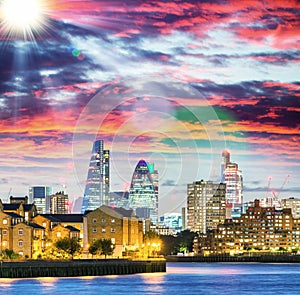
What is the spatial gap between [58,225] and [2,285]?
146 feet

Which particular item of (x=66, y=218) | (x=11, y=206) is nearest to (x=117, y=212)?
(x=66, y=218)

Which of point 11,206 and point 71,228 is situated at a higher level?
point 11,206

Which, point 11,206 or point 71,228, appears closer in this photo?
point 11,206

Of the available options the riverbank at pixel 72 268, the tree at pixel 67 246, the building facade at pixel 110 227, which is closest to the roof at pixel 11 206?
the building facade at pixel 110 227

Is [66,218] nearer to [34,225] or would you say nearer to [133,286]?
[34,225]

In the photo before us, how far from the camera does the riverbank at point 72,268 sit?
12838 cm

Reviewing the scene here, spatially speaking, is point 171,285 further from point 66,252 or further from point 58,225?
point 58,225

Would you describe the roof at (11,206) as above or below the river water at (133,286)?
above

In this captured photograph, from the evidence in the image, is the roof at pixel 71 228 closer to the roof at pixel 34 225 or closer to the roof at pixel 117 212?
the roof at pixel 117 212

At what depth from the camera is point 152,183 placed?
139375 millimetres

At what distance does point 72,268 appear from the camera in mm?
133000

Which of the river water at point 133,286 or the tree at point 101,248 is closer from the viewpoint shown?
the river water at point 133,286

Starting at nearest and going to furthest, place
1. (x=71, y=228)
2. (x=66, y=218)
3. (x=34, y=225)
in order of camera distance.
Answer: (x=34, y=225) → (x=71, y=228) → (x=66, y=218)

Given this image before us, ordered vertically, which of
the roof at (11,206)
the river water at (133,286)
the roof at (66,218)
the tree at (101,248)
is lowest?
the river water at (133,286)
